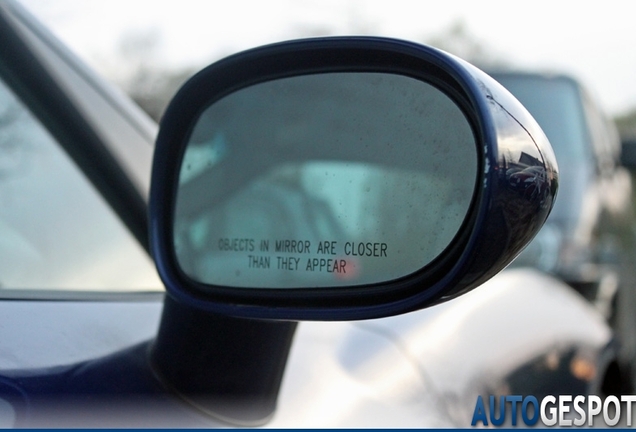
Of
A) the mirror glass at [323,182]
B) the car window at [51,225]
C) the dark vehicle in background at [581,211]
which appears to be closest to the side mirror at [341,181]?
the mirror glass at [323,182]

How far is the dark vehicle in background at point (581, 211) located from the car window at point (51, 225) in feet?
16.1

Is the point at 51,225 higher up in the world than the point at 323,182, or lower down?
lower down

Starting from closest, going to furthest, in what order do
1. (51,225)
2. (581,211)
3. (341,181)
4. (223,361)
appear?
(341,181) → (223,361) → (51,225) → (581,211)

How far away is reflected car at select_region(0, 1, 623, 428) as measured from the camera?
1300mm

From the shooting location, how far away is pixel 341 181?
127 cm

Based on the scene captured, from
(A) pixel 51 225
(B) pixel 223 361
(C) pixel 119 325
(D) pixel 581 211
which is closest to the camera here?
(B) pixel 223 361

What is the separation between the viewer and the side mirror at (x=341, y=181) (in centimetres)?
104

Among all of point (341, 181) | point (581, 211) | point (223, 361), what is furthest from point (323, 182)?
point (581, 211)

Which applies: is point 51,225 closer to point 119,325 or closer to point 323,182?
point 119,325

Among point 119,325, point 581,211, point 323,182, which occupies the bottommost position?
point 581,211

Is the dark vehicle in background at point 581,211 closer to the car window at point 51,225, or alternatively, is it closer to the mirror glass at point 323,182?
the car window at point 51,225

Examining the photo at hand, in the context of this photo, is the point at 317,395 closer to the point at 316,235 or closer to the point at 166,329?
the point at 166,329

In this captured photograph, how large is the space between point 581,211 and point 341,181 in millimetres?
6166

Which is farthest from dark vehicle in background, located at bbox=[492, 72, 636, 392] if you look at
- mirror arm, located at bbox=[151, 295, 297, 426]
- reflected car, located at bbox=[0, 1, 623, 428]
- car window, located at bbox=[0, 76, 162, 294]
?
mirror arm, located at bbox=[151, 295, 297, 426]
